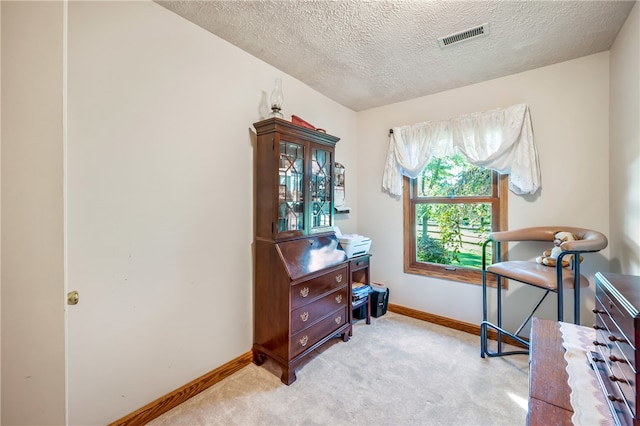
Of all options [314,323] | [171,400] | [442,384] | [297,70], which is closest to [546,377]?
[442,384]

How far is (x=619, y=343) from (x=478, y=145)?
2.13 m

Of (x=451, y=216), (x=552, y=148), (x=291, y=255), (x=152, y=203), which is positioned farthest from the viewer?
(x=451, y=216)

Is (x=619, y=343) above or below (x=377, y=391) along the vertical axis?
above

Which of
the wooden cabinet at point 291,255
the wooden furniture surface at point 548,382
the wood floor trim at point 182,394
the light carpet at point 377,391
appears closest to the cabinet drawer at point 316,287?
the wooden cabinet at point 291,255

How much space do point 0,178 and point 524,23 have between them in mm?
2677

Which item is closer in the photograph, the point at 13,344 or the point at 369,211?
the point at 13,344

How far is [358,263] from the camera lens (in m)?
2.70

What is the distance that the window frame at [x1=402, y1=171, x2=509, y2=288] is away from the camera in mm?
2463

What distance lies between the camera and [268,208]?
78.6 inches

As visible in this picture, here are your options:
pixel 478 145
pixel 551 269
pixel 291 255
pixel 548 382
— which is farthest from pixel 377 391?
pixel 478 145

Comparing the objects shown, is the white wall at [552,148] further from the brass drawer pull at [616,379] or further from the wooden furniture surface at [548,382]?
the brass drawer pull at [616,379]

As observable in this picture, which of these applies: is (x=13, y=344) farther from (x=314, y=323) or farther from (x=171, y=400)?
(x=314, y=323)

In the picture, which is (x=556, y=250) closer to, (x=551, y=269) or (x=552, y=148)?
(x=551, y=269)

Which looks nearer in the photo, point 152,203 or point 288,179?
point 152,203
